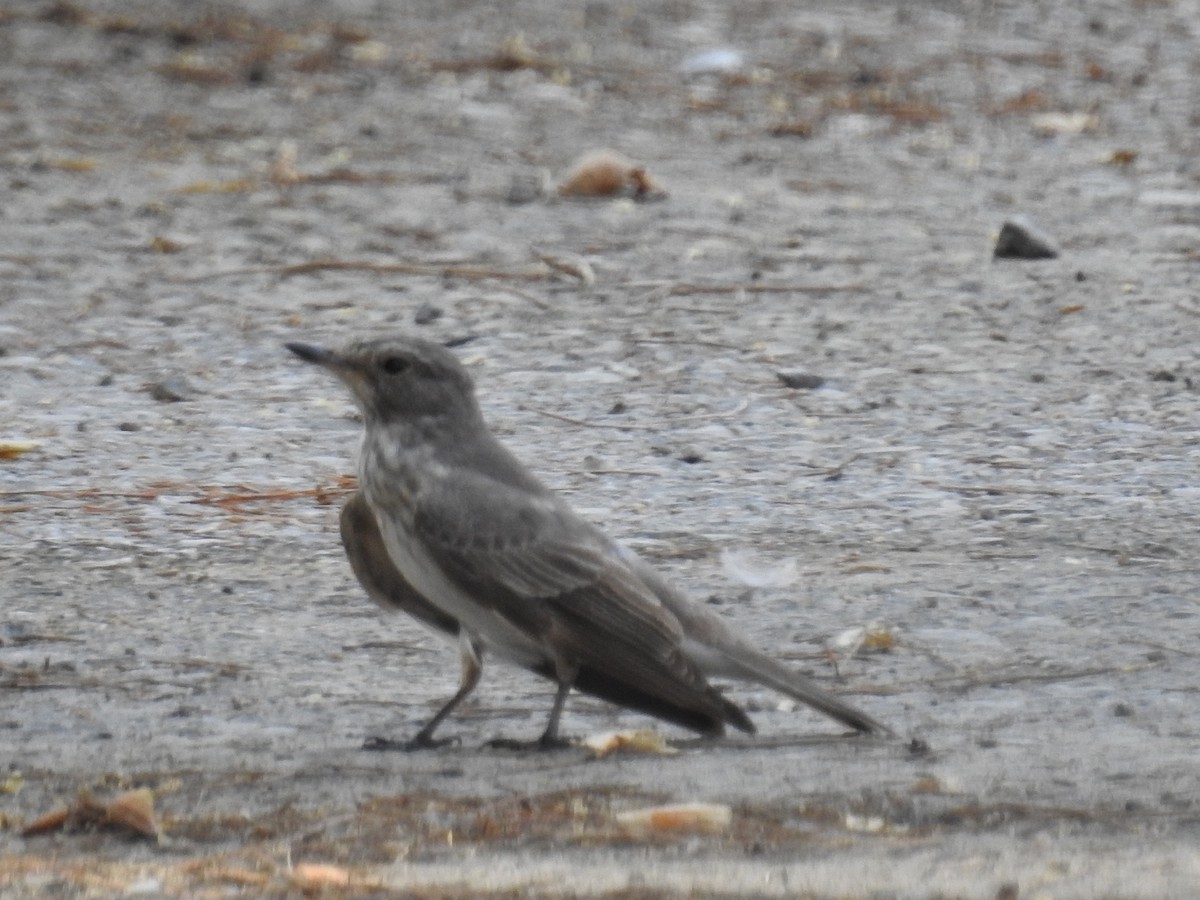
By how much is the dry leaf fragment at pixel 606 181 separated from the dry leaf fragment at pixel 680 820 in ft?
25.5

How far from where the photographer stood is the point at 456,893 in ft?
13.3

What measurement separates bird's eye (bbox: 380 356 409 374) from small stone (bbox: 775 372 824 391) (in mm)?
3209

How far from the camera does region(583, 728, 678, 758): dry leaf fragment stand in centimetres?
524

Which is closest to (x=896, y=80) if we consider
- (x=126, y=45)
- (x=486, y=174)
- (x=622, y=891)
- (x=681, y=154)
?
(x=681, y=154)

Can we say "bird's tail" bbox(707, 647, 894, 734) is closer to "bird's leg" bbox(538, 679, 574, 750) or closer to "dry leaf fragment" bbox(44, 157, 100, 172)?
"bird's leg" bbox(538, 679, 574, 750)

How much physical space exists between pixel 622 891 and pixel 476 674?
4.61ft

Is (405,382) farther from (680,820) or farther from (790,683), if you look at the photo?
(680,820)

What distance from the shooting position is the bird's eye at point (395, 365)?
5801 millimetres

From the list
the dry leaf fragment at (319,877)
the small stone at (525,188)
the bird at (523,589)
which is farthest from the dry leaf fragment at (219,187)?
the dry leaf fragment at (319,877)

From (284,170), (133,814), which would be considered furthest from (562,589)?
(284,170)

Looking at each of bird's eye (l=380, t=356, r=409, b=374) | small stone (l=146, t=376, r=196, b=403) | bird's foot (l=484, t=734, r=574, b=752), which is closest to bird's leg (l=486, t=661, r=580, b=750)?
bird's foot (l=484, t=734, r=574, b=752)

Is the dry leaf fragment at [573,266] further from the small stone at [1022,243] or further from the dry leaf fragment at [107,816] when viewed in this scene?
the dry leaf fragment at [107,816]

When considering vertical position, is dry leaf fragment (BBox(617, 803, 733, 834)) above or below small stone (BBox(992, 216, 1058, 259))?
above

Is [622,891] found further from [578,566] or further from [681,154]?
[681,154]
